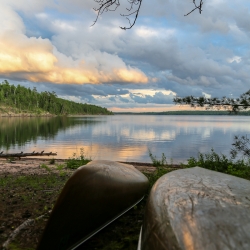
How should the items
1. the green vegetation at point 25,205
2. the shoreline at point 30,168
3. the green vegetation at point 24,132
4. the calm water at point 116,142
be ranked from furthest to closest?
the green vegetation at point 24,132 < the calm water at point 116,142 < the shoreline at point 30,168 < the green vegetation at point 25,205

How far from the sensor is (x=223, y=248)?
195 centimetres

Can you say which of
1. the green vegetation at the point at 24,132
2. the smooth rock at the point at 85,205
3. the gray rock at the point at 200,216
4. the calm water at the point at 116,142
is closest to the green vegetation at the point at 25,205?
the smooth rock at the point at 85,205

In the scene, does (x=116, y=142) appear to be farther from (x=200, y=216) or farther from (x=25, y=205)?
(x=200, y=216)

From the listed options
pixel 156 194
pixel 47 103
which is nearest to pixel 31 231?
pixel 156 194

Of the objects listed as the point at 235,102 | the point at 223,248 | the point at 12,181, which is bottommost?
the point at 12,181

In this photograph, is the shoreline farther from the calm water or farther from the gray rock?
the gray rock

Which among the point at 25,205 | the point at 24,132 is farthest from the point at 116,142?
the point at 25,205

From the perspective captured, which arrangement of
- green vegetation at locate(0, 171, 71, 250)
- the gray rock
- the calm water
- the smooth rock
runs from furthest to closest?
the calm water < green vegetation at locate(0, 171, 71, 250) < the smooth rock < the gray rock

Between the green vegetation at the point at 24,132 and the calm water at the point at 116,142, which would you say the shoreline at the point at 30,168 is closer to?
the calm water at the point at 116,142

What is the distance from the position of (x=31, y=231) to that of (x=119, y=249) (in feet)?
5.15

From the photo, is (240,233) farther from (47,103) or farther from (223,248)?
(47,103)

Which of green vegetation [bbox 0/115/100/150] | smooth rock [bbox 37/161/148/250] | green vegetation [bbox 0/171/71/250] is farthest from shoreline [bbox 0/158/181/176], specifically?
green vegetation [bbox 0/115/100/150]

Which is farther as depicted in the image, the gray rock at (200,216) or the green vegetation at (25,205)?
the green vegetation at (25,205)

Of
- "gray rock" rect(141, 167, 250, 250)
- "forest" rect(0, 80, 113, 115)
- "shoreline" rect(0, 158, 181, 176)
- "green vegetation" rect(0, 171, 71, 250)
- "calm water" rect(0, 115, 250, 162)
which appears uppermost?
"forest" rect(0, 80, 113, 115)
